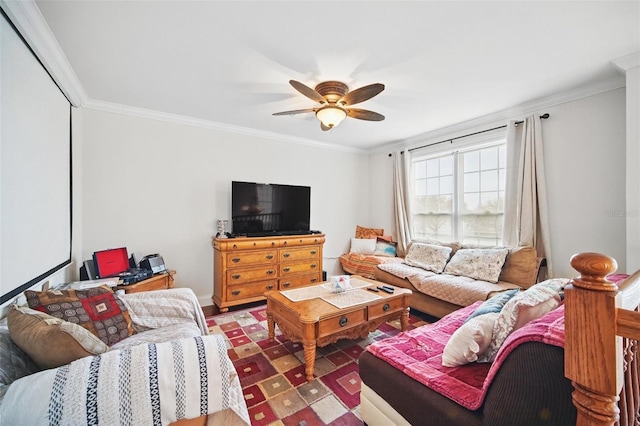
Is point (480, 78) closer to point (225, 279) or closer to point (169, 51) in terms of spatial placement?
point (169, 51)

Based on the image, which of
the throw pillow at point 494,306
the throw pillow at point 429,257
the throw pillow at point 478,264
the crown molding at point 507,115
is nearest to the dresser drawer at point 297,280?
the throw pillow at point 429,257

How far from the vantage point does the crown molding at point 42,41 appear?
4.77 ft

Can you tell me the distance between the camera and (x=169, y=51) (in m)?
1.97

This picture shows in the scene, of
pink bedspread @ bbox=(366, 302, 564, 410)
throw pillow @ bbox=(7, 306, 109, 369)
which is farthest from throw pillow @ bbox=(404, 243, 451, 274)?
throw pillow @ bbox=(7, 306, 109, 369)

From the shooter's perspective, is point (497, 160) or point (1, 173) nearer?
point (1, 173)

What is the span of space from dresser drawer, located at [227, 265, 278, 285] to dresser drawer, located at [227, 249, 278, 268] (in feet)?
0.26

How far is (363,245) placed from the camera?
459 cm

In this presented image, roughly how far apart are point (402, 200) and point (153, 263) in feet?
12.3

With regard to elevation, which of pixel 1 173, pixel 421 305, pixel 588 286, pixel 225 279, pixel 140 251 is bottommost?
pixel 421 305

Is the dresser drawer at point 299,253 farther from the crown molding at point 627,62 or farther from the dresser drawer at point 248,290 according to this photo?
the crown molding at point 627,62

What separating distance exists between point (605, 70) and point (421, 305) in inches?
112

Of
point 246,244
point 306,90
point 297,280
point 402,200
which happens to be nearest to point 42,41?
point 306,90

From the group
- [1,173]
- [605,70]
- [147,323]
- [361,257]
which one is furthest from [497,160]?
[1,173]

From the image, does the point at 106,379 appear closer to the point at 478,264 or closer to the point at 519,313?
the point at 519,313
